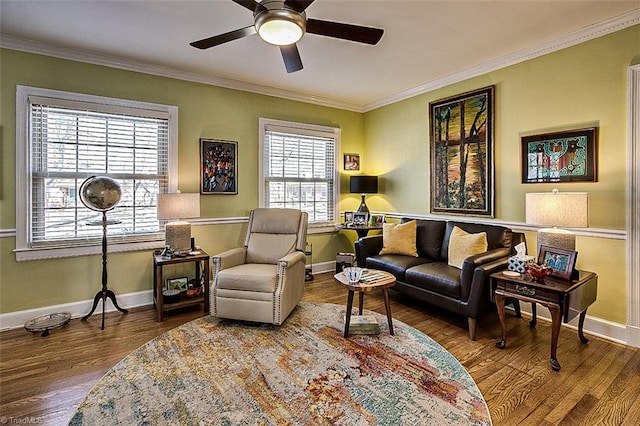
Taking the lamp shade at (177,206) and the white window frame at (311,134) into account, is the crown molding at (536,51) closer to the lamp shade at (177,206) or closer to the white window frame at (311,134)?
the white window frame at (311,134)

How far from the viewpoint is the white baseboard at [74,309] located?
2.98 meters

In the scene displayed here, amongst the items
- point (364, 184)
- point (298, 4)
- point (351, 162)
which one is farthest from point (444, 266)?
point (298, 4)

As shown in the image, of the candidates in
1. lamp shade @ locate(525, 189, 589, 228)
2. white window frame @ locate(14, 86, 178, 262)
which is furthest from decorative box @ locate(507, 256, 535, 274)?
white window frame @ locate(14, 86, 178, 262)

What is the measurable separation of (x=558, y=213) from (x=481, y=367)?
1.32 meters

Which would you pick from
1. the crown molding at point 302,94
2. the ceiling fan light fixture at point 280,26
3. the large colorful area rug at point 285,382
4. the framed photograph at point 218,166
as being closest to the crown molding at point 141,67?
the crown molding at point 302,94

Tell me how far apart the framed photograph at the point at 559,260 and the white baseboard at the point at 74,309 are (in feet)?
12.8

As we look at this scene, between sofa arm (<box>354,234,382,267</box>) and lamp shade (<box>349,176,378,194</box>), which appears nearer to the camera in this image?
sofa arm (<box>354,234,382,267</box>)

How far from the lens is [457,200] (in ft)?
12.9

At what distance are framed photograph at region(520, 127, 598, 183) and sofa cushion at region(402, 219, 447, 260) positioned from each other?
0.98 meters

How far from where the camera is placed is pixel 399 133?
15.5 feet

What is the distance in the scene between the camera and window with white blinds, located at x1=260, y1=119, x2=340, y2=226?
4.49 meters

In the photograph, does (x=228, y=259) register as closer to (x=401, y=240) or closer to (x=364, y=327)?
(x=364, y=327)

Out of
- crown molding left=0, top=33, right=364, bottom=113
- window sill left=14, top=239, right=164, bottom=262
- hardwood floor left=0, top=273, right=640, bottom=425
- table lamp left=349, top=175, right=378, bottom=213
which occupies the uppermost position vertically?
crown molding left=0, top=33, right=364, bottom=113

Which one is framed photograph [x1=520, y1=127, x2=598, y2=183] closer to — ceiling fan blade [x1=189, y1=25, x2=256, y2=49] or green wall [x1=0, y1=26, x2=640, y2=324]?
green wall [x1=0, y1=26, x2=640, y2=324]
